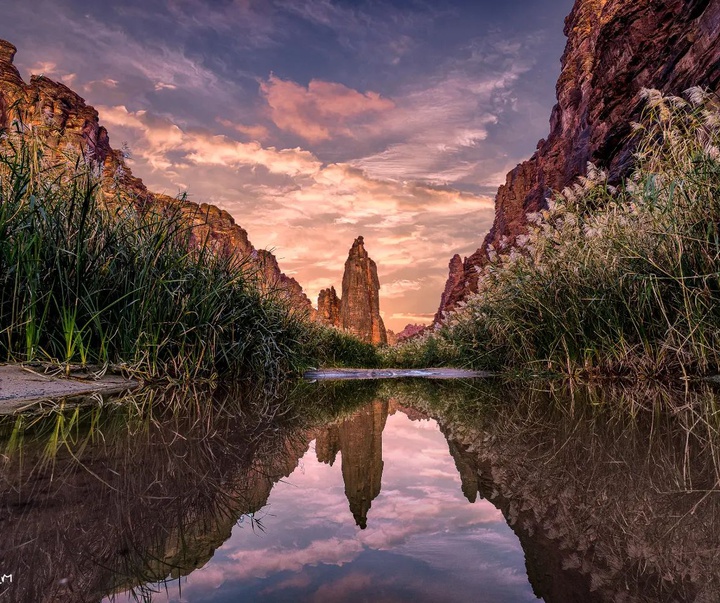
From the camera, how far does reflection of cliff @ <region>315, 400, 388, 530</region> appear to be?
1.10 m

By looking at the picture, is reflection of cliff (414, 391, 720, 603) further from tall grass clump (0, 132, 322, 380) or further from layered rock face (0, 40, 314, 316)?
layered rock face (0, 40, 314, 316)

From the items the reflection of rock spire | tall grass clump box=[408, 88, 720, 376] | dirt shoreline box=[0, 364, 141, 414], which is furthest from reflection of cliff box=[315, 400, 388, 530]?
tall grass clump box=[408, 88, 720, 376]

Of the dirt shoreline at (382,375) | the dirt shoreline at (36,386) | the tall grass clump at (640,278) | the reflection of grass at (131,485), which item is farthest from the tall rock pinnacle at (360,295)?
the reflection of grass at (131,485)

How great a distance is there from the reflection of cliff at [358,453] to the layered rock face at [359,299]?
70782 millimetres

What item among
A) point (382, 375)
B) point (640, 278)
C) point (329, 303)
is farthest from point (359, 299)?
point (640, 278)

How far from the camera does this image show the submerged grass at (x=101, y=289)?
109 inches

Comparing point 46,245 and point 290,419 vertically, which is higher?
point 46,245

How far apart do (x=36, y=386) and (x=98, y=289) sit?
871 mm

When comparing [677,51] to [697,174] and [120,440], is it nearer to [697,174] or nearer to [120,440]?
[697,174]

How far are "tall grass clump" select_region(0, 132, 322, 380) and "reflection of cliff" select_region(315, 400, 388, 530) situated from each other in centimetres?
175

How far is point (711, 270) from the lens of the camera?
311cm

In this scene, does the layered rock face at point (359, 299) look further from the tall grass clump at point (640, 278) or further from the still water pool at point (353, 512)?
the still water pool at point (353, 512)

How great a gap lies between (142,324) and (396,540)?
9.63 feet

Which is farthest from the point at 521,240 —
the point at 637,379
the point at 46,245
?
the point at 46,245
